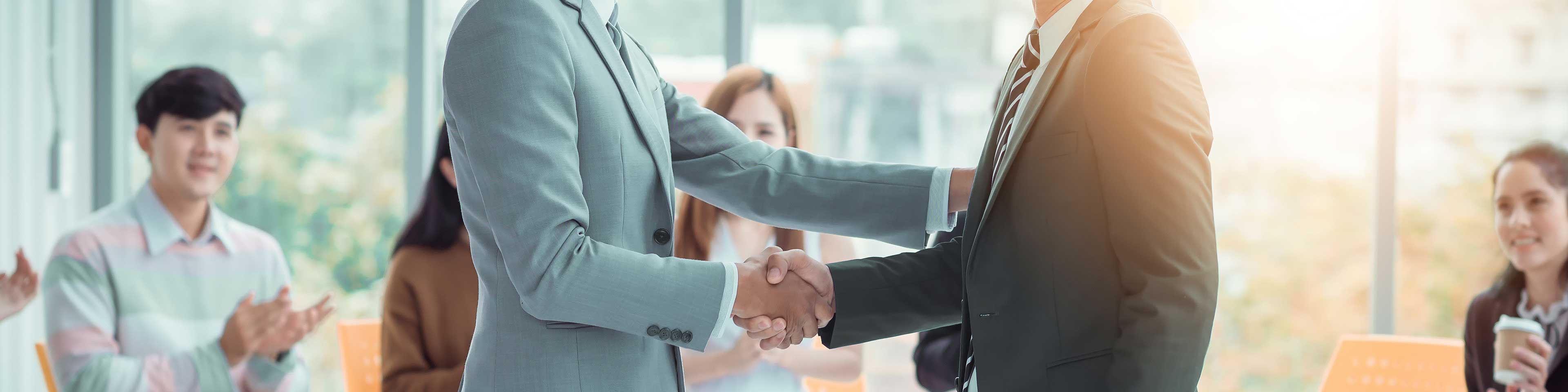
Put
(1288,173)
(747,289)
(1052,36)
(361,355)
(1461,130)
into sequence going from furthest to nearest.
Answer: (1288,173) → (1461,130) → (361,355) → (747,289) → (1052,36)

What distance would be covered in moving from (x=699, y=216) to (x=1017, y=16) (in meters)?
1.77

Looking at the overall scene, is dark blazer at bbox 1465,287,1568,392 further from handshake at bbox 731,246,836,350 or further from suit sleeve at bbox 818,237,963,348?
handshake at bbox 731,246,836,350

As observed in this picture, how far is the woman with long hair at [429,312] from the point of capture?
7.69 feet

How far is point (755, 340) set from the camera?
8.09 feet

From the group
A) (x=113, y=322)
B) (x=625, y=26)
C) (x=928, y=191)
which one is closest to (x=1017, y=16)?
(x=625, y=26)

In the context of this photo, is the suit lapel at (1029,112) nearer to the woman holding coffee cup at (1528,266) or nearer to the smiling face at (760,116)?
the smiling face at (760,116)

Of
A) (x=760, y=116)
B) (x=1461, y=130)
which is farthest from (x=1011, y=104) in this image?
Result: (x=1461, y=130)

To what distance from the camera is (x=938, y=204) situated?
5.68ft

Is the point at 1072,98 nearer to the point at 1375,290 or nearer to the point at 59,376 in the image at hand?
the point at 59,376

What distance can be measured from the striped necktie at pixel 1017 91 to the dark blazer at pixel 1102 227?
0.09 ft

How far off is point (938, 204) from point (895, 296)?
184 millimetres

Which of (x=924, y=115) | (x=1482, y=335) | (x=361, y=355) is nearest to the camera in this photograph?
(x=1482, y=335)

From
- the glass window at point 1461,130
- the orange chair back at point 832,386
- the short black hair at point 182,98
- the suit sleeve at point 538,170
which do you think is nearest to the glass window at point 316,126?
the short black hair at point 182,98

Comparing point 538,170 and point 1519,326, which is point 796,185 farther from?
point 1519,326
